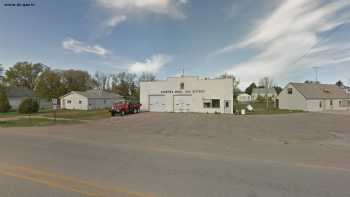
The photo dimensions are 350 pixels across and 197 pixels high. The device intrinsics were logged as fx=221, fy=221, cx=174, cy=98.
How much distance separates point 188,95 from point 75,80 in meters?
46.3

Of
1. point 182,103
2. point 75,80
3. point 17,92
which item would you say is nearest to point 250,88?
point 75,80

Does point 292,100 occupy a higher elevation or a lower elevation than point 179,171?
higher

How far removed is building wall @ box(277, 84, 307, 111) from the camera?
42.3 m

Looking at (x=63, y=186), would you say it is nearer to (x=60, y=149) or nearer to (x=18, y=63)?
(x=60, y=149)

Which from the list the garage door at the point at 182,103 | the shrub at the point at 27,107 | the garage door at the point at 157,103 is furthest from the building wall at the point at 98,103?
the garage door at the point at 182,103

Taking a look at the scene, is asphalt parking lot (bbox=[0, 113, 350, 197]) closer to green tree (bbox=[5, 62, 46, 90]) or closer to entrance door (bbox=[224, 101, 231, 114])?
entrance door (bbox=[224, 101, 231, 114])

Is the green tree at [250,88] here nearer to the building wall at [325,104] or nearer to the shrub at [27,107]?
the building wall at [325,104]

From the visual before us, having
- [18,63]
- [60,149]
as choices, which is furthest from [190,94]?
[18,63]

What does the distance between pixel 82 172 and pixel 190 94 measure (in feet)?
94.3

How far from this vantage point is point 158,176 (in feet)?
17.2

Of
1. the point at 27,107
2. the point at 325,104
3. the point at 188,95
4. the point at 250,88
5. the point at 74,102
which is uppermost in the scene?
the point at 250,88

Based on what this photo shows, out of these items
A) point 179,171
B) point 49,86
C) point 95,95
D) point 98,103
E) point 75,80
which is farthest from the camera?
point 75,80

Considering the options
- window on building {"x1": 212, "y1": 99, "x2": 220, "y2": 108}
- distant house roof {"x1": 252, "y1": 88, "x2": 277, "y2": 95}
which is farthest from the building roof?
distant house roof {"x1": 252, "y1": 88, "x2": 277, "y2": 95}

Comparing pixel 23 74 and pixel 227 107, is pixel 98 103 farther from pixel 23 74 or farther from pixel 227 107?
pixel 23 74
